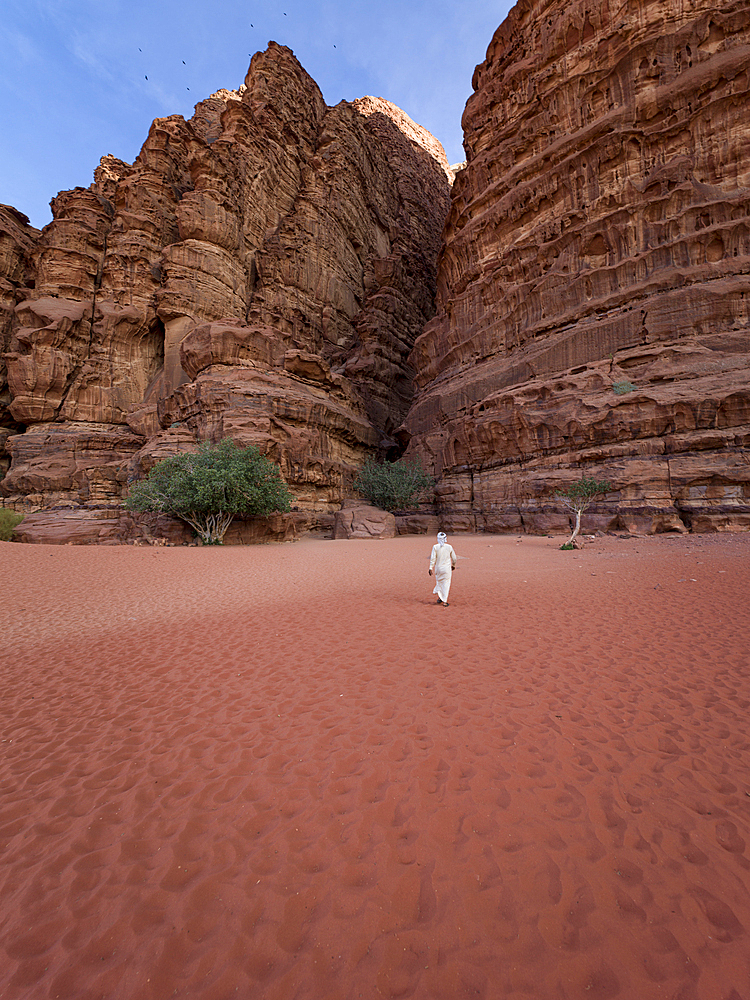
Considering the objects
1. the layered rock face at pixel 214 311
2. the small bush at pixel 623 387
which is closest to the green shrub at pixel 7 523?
the layered rock face at pixel 214 311

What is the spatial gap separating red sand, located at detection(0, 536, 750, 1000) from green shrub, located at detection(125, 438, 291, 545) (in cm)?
1347

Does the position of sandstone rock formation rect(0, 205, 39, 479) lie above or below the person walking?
above

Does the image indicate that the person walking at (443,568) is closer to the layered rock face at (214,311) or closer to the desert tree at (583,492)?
the desert tree at (583,492)

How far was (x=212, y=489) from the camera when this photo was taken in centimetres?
1852

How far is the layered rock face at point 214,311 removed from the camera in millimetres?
27156

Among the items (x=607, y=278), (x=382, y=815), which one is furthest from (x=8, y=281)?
(x=382, y=815)

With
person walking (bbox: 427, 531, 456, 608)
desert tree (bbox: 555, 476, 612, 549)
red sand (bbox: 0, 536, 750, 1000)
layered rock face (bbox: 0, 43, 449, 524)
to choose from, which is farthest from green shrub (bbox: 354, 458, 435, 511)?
red sand (bbox: 0, 536, 750, 1000)

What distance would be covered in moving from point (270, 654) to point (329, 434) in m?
25.7

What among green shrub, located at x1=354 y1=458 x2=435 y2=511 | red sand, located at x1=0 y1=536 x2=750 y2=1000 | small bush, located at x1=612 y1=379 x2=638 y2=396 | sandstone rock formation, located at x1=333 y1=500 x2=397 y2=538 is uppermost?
small bush, located at x1=612 y1=379 x2=638 y2=396

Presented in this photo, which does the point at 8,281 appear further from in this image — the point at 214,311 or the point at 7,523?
the point at 7,523

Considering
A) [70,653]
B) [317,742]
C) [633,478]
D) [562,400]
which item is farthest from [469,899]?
[562,400]

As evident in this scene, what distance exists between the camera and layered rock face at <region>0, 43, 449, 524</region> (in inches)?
1069

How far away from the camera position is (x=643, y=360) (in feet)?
66.6

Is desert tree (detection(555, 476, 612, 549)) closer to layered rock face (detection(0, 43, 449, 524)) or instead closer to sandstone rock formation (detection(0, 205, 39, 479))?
layered rock face (detection(0, 43, 449, 524))
